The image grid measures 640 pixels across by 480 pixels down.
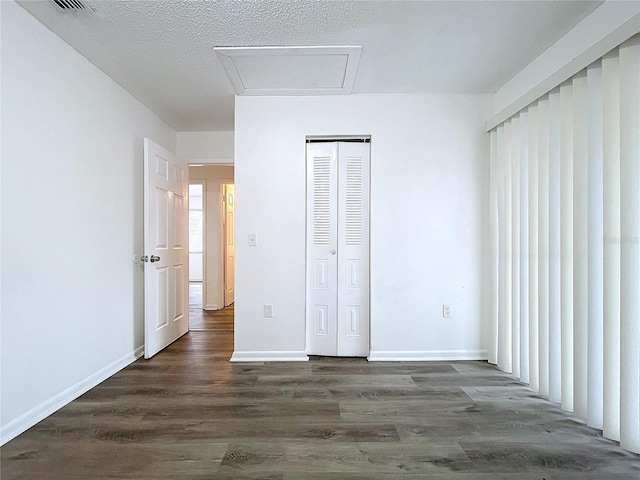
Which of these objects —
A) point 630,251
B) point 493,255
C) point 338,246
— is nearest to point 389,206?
point 338,246

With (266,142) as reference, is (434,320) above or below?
below

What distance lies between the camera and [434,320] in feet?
9.88

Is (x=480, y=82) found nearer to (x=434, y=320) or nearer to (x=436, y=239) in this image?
(x=436, y=239)

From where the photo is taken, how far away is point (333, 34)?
6.97ft

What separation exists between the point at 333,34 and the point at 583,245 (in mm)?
1916

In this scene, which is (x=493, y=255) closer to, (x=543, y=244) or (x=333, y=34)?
(x=543, y=244)

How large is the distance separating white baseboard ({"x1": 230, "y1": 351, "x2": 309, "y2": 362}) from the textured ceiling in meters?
2.29

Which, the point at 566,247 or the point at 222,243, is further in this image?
the point at 222,243

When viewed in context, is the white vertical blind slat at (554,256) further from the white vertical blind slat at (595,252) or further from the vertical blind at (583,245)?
A: the white vertical blind slat at (595,252)

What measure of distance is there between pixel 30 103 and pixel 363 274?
102 inches

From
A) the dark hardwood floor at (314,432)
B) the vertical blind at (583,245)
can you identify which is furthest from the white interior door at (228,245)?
the vertical blind at (583,245)

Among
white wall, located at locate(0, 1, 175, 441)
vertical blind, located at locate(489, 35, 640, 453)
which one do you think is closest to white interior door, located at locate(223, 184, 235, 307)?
white wall, located at locate(0, 1, 175, 441)

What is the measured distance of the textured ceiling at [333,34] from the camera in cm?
188

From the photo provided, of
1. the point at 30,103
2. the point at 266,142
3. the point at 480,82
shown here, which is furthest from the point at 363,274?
the point at 30,103
